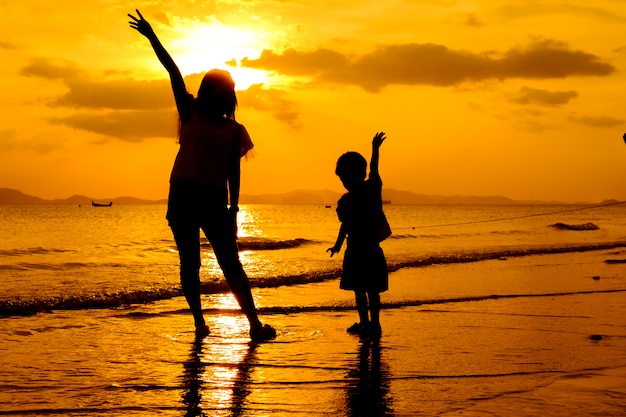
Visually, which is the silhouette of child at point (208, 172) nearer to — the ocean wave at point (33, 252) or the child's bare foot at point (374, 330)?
the child's bare foot at point (374, 330)

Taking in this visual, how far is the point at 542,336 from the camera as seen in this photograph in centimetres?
645

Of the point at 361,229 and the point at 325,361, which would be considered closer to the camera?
the point at 325,361

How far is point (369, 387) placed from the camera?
438 centimetres

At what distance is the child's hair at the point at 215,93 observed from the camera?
5.93 meters

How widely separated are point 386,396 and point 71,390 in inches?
77.1

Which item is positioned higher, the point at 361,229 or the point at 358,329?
the point at 361,229

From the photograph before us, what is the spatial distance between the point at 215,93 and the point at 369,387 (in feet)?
9.44

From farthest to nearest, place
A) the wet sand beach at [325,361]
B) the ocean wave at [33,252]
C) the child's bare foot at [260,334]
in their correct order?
the ocean wave at [33,252], the child's bare foot at [260,334], the wet sand beach at [325,361]

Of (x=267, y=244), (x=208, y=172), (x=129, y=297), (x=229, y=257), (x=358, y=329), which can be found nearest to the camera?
(x=208, y=172)

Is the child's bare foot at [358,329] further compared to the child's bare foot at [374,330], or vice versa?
the child's bare foot at [358,329]

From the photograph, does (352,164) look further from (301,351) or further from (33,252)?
(33,252)

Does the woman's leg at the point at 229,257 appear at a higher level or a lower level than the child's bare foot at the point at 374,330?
higher

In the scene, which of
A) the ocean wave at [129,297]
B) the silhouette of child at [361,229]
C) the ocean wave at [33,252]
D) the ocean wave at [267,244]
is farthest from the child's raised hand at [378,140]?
the ocean wave at [267,244]

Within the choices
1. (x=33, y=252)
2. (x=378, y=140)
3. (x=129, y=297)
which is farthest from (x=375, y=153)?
(x=33, y=252)
